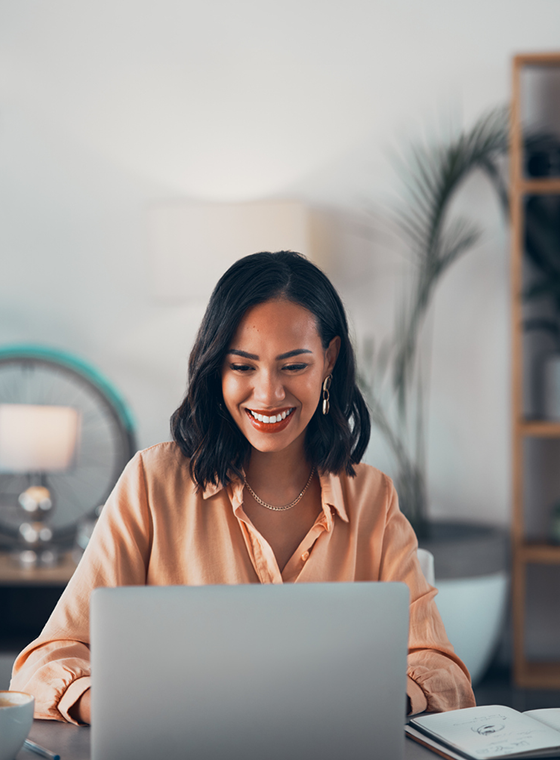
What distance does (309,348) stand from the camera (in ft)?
Answer: 4.28

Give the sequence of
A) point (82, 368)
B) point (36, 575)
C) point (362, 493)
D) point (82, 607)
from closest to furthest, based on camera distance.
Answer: point (82, 607) < point (362, 493) < point (36, 575) < point (82, 368)

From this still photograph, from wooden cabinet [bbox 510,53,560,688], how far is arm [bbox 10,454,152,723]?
63.1 inches

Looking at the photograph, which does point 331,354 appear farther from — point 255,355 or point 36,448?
point 36,448

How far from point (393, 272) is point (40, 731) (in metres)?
2.10

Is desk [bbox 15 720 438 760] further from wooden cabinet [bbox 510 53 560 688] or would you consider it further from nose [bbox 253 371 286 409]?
wooden cabinet [bbox 510 53 560 688]

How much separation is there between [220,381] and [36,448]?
132 centimetres

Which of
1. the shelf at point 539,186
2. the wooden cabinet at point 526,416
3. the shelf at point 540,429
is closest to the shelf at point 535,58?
the wooden cabinet at point 526,416

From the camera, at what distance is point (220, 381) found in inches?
52.7

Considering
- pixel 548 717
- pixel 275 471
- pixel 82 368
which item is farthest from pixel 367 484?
pixel 82 368

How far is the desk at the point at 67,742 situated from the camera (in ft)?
2.89

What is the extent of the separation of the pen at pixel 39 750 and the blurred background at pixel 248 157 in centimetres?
194

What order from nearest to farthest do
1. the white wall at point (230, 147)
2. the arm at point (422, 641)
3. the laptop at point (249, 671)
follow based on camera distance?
the laptop at point (249, 671), the arm at point (422, 641), the white wall at point (230, 147)

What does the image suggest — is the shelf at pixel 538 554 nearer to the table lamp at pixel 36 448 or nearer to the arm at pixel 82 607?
the table lamp at pixel 36 448

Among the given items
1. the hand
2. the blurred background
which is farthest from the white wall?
the hand
